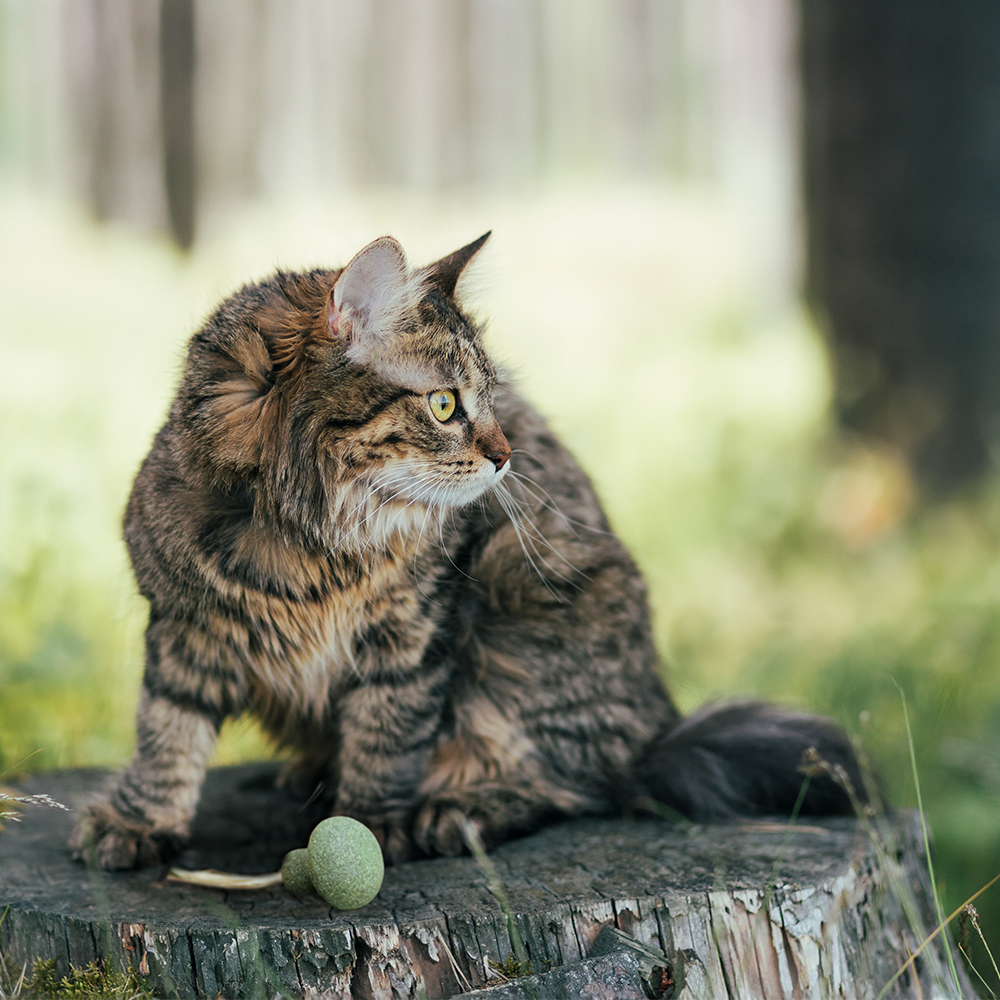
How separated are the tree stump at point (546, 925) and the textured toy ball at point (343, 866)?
39 millimetres

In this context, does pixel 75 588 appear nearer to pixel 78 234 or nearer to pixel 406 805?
pixel 406 805

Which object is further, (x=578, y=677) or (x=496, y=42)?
(x=496, y=42)

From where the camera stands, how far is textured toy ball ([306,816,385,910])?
5.41 feet

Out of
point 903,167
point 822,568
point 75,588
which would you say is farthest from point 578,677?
point 903,167

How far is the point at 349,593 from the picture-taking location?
2.02 metres

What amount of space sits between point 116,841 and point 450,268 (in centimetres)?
135

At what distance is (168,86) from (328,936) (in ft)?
23.6

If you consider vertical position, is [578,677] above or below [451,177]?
below

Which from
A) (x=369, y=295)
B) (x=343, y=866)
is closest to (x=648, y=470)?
(x=369, y=295)

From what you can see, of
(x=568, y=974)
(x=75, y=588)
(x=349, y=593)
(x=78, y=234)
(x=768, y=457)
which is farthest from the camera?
(x=78, y=234)

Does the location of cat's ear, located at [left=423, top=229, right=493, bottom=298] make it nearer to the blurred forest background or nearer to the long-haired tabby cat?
the long-haired tabby cat

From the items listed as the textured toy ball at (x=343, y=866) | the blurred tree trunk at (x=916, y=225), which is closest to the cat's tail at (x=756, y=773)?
the textured toy ball at (x=343, y=866)

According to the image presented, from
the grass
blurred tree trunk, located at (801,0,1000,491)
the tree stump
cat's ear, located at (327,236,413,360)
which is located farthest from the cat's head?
blurred tree trunk, located at (801,0,1000,491)

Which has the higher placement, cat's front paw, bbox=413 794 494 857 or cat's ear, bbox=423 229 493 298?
cat's ear, bbox=423 229 493 298
